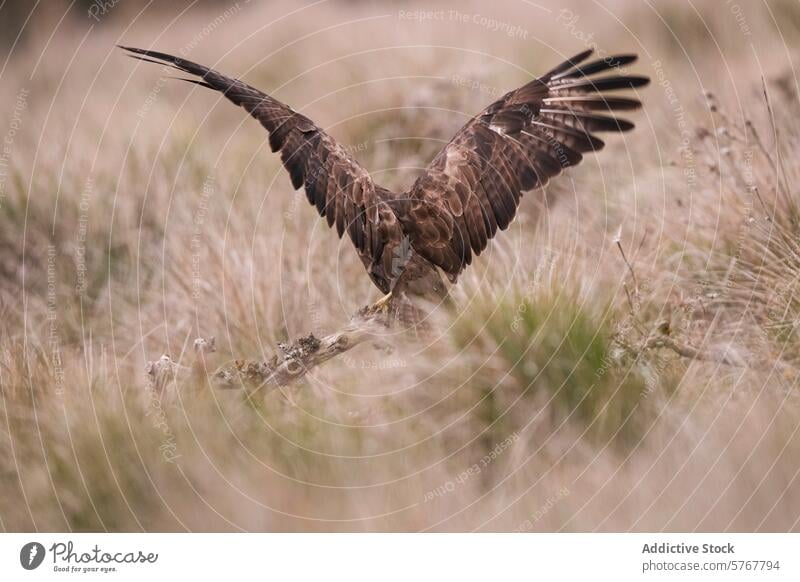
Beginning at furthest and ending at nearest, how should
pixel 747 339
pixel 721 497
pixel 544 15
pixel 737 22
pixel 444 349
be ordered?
pixel 544 15 < pixel 737 22 < pixel 747 339 < pixel 444 349 < pixel 721 497

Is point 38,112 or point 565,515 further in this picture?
point 38,112

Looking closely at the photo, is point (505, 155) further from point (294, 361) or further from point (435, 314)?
point (294, 361)

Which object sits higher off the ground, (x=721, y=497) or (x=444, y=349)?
(x=444, y=349)

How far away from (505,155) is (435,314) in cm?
109

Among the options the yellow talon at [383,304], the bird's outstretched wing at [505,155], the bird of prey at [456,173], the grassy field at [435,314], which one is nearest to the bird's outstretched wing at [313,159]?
the bird of prey at [456,173]

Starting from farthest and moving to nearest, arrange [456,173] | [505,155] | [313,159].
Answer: [505,155], [456,173], [313,159]

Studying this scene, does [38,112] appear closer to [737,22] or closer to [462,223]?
[462,223]

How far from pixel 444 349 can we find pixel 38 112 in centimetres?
544

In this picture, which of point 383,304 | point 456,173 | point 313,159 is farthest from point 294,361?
point 456,173

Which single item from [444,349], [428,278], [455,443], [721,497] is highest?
[428,278]

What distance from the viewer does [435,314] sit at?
6246 millimetres

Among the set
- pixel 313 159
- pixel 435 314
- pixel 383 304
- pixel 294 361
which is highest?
pixel 313 159

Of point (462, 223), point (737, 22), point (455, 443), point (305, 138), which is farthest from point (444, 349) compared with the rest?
point (737, 22)

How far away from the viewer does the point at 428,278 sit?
21.5 feet
